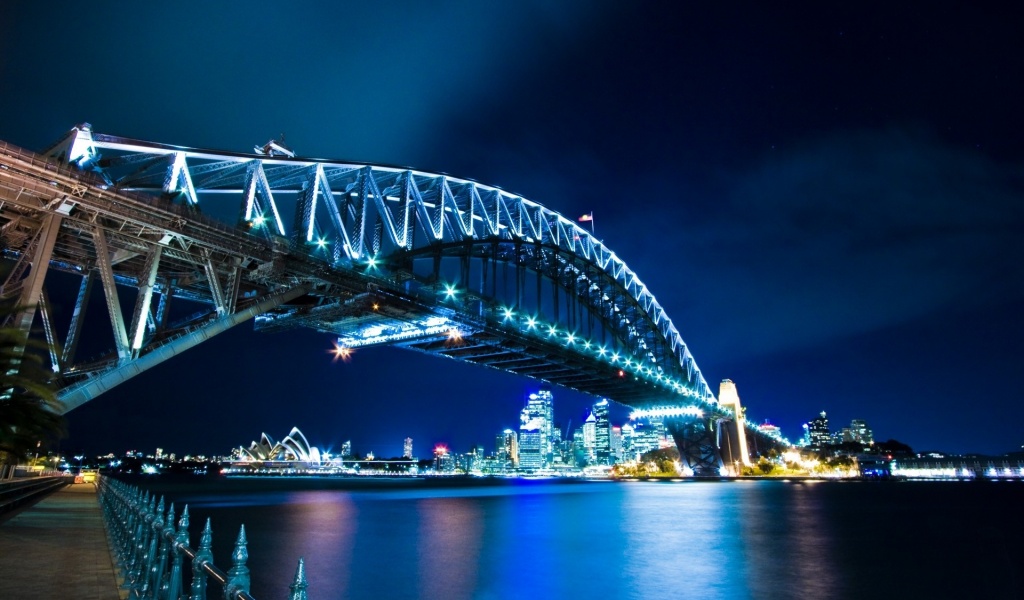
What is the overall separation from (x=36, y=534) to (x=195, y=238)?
1321 cm

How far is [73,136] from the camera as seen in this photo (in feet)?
71.8

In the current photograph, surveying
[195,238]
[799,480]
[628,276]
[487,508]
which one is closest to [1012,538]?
[487,508]

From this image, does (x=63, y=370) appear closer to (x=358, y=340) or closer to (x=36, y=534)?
(x=36, y=534)

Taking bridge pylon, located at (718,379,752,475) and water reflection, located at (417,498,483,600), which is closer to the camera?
water reflection, located at (417,498,483,600)

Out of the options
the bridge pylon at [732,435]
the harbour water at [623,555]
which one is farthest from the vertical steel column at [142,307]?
the bridge pylon at [732,435]

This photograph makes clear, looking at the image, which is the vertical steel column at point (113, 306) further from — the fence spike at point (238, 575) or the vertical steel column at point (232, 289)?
the fence spike at point (238, 575)

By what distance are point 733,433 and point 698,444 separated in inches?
251

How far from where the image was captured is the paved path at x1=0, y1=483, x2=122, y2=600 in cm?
780

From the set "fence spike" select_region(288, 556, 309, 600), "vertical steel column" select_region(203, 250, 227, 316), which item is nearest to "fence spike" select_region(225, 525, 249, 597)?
Answer: "fence spike" select_region(288, 556, 309, 600)

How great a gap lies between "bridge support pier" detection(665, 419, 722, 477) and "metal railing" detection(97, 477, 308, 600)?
84271mm

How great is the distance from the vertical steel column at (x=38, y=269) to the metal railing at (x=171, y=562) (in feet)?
35.9

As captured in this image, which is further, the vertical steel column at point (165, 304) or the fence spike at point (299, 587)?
the vertical steel column at point (165, 304)

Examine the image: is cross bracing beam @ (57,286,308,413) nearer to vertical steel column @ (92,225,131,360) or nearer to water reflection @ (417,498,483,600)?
vertical steel column @ (92,225,131,360)

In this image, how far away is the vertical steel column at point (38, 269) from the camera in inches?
696
